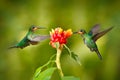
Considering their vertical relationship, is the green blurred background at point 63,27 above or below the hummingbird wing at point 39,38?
above

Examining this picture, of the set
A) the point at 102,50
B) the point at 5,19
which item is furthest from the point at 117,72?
the point at 5,19

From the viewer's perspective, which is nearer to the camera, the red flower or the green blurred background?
the red flower

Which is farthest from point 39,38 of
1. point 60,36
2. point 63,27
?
point 63,27

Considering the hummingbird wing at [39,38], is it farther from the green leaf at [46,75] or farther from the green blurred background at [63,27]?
the green blurred background at [63,27]

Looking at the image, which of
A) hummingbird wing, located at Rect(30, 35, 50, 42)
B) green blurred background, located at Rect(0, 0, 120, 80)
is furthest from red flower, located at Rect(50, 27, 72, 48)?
green blurred background, located at Rect(0, 0, 120, 80)

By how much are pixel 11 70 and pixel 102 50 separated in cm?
67

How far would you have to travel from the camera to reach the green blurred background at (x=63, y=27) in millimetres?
2826

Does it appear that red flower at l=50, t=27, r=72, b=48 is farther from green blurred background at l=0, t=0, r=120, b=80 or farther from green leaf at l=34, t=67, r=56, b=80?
green blurred background at l=0, t=0, r=120, b=80

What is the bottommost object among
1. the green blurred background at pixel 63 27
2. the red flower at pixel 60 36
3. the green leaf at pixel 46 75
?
the green leaf at pixel 46 75

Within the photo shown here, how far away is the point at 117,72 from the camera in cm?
288

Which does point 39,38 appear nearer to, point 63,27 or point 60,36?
point 60,36

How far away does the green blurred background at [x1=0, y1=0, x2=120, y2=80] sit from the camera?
111 inches

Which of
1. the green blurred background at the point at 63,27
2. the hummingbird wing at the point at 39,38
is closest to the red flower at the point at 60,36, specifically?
the hummingbird wing at the point at 39,38

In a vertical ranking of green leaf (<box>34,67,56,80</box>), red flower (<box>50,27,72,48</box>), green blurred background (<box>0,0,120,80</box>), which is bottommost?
green leaf (<box>34,67,56,80</box>)
